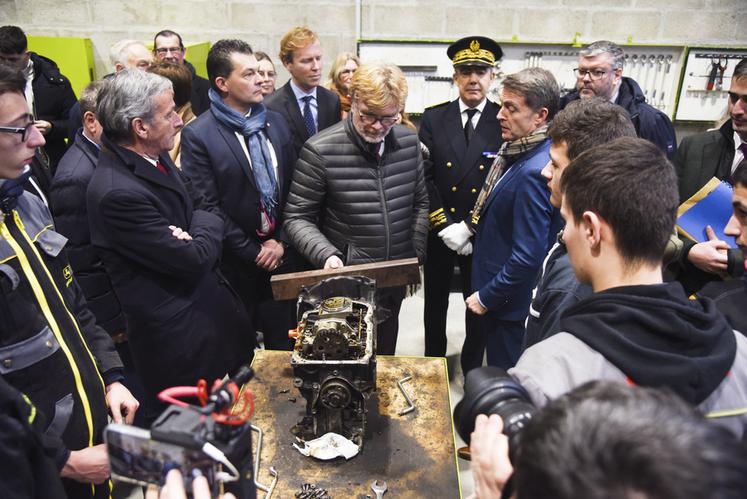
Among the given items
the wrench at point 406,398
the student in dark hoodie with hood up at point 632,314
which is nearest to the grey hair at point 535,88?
the student in dark hoodie with hood up at point 632,314

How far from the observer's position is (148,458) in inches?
32.6

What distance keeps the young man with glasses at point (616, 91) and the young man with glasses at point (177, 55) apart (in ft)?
9.03

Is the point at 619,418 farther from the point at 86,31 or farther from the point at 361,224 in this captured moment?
the point at 86,31

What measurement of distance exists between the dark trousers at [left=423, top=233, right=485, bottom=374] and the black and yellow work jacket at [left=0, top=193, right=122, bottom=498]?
1939 mm

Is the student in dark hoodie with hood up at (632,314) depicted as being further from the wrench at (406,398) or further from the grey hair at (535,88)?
the grey hair at (535,88)

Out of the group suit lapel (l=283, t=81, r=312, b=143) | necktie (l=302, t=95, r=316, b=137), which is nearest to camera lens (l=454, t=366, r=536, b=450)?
suit lapel (l=283, t=81, r=312, b=143)

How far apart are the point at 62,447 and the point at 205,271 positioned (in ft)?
3.20

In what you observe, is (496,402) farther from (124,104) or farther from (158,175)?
(124,104)

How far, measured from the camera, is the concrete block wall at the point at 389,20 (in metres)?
4.41

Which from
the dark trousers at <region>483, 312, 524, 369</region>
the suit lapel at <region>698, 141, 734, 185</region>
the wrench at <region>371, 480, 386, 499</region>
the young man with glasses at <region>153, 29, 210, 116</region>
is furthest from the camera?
the young man with glasses at <region>153, 29, 210, 116</region>

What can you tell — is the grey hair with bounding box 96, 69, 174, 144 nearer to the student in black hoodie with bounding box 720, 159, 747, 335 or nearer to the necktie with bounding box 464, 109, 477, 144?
the necktie with bounding box 464, 109, 477, 144

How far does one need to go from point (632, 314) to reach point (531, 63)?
4.05 m

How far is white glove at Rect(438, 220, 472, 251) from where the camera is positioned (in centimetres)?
280

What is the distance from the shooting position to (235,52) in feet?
9.10
